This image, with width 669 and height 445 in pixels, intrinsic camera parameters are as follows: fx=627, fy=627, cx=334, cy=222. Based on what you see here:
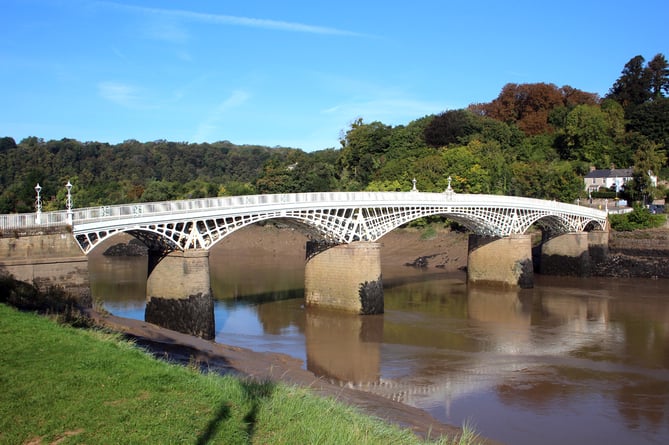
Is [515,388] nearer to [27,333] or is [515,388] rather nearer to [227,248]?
[27,333]

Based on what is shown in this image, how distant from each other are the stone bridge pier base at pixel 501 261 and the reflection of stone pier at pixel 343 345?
17015mm

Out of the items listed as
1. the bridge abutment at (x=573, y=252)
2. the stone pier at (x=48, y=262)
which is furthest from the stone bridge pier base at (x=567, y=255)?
the stone pier at (x=48, y=262)

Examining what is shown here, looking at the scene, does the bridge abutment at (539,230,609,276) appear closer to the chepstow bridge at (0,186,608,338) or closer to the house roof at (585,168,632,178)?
the chepstow bridge at (0,186,608,338)

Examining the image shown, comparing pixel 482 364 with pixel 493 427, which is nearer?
pixel 493 427

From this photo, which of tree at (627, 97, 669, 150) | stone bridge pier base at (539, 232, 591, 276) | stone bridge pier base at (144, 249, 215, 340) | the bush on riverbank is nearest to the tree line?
tree at (627, 97, 669, 150)

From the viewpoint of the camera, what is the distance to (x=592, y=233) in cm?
5941

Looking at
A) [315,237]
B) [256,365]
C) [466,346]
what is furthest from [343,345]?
[315,237]

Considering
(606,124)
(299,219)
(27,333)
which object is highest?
(606,124)

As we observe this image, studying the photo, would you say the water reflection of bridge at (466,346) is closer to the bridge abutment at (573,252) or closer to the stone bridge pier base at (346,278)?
the stone bridge pier base at (346,278)

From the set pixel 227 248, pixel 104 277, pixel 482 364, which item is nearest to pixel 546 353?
pixel 482 364

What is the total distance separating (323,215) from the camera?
37.6 meters

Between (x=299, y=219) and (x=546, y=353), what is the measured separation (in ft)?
50.9

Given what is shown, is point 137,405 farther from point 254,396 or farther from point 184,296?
point 184,296

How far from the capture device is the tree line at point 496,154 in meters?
73.2
